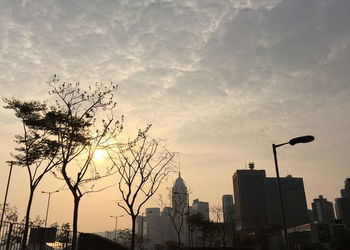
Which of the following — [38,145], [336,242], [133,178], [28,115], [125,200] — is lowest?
[336,242]

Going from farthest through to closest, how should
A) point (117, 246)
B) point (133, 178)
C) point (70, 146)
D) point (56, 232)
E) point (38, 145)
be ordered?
point (133, 178) < point (38, 145) < point (70, 146) < point (117, 246) < point (56, 232)

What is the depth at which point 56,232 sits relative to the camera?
1931 cm

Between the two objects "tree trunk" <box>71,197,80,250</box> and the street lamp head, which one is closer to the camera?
the street lamp head

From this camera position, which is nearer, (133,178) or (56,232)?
(56,232)

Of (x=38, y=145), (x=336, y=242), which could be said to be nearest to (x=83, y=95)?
(x=38, y=145)

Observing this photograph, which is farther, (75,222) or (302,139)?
(75,222)

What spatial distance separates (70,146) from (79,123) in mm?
1791

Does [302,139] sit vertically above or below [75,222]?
above

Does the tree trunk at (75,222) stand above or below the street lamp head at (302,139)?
below

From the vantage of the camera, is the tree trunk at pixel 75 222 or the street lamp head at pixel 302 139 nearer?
the street lamp head at pixel 302 139

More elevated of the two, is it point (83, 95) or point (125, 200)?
point (83, 95)

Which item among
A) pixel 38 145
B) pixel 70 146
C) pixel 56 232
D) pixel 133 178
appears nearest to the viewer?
pixel 56 232

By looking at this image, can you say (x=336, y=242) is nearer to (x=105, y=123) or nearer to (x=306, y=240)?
(x=306, y=240)

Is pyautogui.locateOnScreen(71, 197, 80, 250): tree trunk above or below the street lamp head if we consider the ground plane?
below
